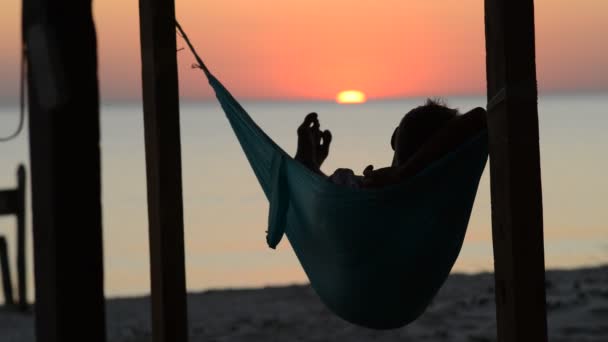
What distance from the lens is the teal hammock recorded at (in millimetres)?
3289

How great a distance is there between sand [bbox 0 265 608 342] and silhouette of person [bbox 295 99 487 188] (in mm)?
2029

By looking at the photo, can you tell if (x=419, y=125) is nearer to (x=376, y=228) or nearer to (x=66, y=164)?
(x=376, y=228)

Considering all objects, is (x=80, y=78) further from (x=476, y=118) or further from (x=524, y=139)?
(x=476, y=118)

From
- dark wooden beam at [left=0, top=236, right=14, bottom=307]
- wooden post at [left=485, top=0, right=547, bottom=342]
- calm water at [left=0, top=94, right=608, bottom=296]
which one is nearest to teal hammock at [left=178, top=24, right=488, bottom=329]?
wooden post at [left=485, top=0, right=547, bottom=342]

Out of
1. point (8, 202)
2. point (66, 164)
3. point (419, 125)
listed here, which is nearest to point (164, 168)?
point (419, 125)

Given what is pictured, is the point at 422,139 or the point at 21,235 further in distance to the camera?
the point at 21,235

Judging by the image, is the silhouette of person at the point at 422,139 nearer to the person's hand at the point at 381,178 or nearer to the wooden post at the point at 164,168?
the person's hand at the point at 381,178

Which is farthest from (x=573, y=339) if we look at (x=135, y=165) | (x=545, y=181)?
(x=135, y=165)

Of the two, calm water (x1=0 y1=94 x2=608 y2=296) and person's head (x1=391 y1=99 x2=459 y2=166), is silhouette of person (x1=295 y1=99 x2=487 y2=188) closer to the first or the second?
person's head (x1=391 y1=99 x2=459 y2=166)

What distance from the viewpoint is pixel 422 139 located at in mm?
3488

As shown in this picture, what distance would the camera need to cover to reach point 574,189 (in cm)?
1650

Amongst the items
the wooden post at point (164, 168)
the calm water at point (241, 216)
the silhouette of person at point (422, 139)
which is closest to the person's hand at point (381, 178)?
the silhouette of person at point (422, 139)

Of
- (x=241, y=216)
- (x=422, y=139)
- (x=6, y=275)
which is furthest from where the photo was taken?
(x=241, y=216)

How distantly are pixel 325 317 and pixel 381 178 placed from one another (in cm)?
277
